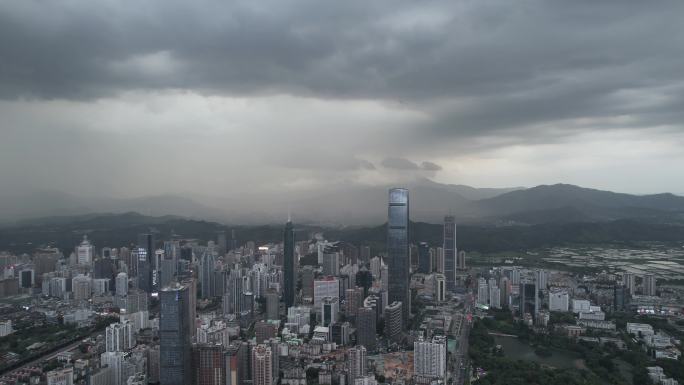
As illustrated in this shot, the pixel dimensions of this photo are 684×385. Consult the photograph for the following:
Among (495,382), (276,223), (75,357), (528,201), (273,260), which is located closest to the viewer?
(495,382)

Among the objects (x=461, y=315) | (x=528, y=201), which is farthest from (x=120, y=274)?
(x=528, y=201)

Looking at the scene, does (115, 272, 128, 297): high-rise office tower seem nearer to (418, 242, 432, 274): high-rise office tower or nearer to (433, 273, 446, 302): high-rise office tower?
(433, 273, 446, 302): high-rise office tower

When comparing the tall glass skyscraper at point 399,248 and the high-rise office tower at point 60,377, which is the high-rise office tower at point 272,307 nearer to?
the tall glass skyscraper at point 399,248

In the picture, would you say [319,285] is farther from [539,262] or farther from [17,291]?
[539,262]

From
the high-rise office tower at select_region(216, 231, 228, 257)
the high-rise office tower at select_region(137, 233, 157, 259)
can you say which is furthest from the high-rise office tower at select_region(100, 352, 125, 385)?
the high-rise office tower at select_region(216, 231, 228, 257)

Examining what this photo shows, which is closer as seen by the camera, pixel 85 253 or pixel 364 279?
pixel 364 279

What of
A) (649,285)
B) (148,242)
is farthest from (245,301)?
(649,285)

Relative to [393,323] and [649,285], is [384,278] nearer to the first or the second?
[393,323]

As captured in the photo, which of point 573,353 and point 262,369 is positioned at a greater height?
point 262,369
